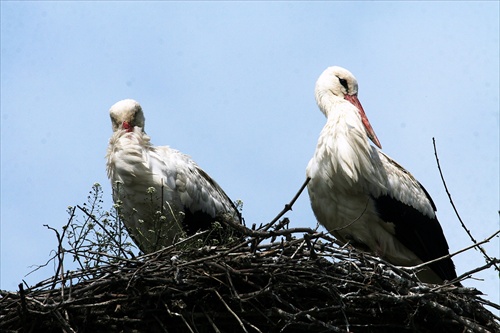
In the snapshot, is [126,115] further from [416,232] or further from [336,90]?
[416,232]

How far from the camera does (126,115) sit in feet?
23.8

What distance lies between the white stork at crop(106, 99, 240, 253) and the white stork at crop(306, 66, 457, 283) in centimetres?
58

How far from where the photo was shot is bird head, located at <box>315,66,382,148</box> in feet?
24.1

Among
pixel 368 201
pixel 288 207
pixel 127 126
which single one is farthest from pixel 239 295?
pixel 127 126

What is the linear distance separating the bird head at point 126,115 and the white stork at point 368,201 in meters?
1.08

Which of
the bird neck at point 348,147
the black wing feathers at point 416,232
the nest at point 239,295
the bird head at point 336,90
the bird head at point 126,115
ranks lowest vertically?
the nest at point 239,295

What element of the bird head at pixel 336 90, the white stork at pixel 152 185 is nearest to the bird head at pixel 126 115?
the white stork at pixel 152 185

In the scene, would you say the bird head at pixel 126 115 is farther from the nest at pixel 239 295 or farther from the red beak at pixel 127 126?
the nest at pixel 239 295

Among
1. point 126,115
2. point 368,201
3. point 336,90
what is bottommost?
point 368,201

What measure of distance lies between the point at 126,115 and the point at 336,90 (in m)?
1.26

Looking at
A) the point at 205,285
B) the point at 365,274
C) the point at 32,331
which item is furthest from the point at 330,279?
the point at 32,331

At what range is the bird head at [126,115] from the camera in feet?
23.8

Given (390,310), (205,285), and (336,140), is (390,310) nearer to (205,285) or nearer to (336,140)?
(205,285)

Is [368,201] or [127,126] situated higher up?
[127,126]
